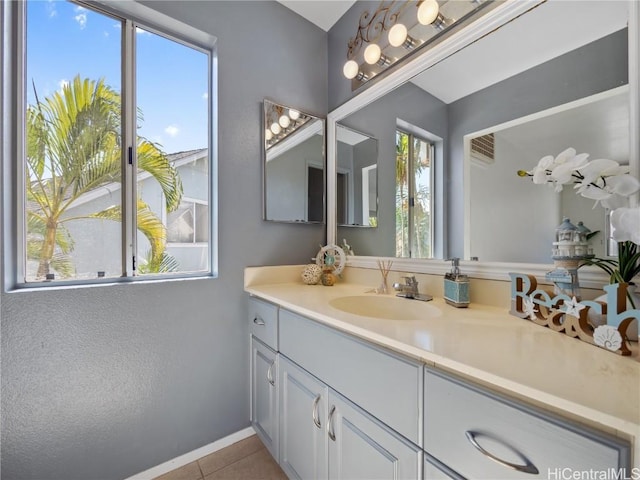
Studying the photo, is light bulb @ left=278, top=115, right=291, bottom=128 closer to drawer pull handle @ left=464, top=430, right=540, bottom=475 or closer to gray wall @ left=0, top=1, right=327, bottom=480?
gray wall @ left=0, top=1, right=327, bottom=480

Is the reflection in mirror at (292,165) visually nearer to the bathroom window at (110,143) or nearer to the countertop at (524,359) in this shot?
the bathroom window at (110,143)

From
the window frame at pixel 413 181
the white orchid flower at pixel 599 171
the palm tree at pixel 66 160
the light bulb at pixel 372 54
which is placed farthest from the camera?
the light bulb at pixel 372 54

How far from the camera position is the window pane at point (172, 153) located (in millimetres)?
1314

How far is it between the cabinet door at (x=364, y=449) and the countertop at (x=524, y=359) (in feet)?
0.75

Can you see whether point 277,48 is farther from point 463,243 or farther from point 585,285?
point 585,285

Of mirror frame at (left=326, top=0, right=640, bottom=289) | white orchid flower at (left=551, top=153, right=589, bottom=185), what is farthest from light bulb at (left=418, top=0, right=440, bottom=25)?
white orchid flower at (left=551, top=153, right=589, bottom=185)

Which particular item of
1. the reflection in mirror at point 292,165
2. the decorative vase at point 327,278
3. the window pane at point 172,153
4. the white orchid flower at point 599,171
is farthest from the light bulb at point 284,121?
the white orchid flower at point 599,171

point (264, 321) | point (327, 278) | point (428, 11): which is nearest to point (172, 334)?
point (264, 321)

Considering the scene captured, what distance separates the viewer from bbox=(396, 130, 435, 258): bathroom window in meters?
1.23

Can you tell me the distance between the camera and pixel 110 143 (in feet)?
4.06

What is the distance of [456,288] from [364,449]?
2.03ft

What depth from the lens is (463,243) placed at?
1104 millimetres

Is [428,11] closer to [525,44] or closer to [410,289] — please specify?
[525,44]

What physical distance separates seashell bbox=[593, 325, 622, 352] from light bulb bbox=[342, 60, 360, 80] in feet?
5.07
